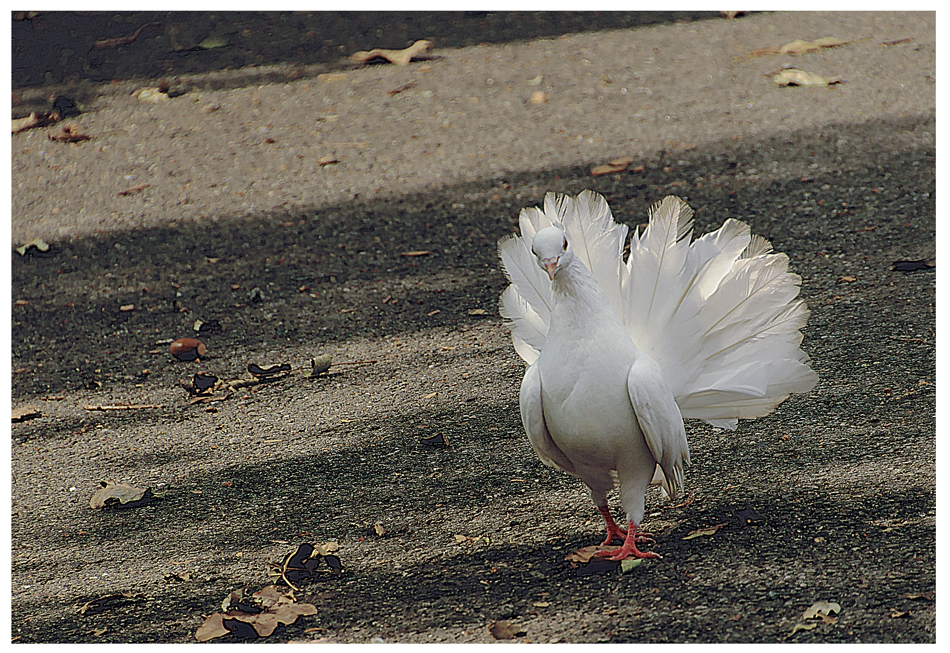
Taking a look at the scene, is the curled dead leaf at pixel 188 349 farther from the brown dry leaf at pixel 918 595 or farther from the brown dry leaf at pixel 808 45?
the brown dry leaf at pixel 808 45

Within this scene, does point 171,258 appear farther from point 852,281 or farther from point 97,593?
point 852,281

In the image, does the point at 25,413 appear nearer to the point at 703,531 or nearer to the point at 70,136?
the point at 703,531

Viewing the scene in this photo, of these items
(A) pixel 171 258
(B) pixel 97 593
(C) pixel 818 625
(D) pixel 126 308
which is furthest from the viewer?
(A) pixel 171 258

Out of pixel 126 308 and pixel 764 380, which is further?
pixel 126 308

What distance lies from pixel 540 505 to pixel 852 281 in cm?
267

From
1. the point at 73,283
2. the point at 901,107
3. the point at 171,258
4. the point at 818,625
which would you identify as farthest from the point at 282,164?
the point at 818,625

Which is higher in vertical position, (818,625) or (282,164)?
(282,164)

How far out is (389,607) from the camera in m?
3.20

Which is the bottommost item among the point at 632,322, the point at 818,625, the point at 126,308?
the point at 818,625

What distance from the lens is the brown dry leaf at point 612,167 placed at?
6828mm

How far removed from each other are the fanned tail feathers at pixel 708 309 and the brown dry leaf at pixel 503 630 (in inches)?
38.7

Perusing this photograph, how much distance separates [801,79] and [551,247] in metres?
5.79

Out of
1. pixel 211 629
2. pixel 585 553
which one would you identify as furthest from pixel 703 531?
pixel 211 629

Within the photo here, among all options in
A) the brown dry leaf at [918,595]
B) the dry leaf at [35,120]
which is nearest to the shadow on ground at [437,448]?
the brown dry leaf at [918,595]
